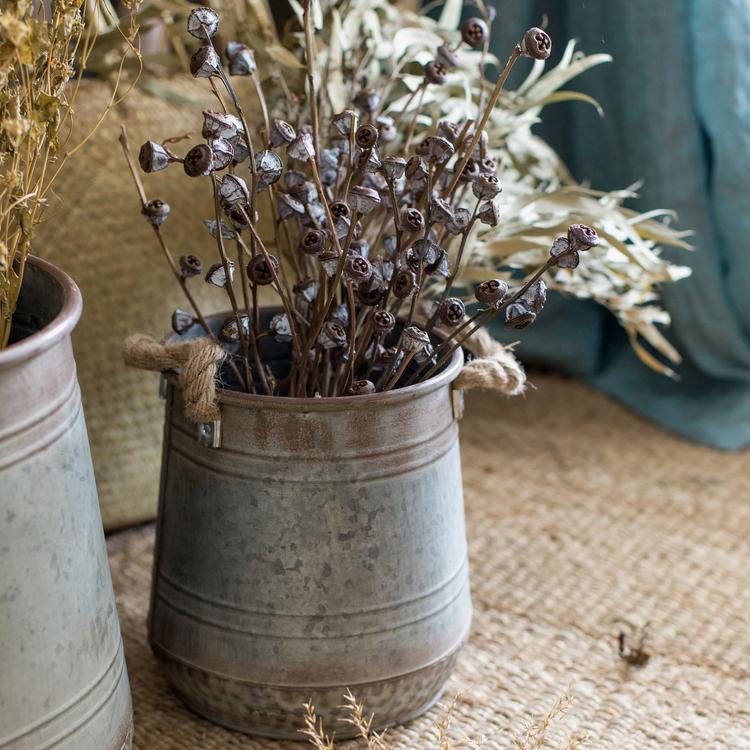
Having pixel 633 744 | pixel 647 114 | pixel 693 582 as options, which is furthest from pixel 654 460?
pixel 633 744

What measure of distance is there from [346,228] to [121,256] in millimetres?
377

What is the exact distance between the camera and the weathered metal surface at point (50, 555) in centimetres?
65

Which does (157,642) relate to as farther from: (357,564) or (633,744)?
(633,744)

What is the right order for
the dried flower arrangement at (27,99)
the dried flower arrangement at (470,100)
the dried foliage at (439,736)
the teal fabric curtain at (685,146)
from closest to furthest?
the dried flower arrangement at (27,99) → the dried foliage at (439,736) → the dried flower arrangement at (470,100) → the teal fabric curtain at (685,146)

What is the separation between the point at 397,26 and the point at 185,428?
0.46m

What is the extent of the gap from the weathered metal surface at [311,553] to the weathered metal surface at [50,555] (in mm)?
89

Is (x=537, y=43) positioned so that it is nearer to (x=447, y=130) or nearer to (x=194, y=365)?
(x=447, y=130)

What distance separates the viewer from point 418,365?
858 millimetres

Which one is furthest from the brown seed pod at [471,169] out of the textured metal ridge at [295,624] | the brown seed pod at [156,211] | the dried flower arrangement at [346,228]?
the textured metal ridge at [295,624]

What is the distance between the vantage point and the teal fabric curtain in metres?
1.30

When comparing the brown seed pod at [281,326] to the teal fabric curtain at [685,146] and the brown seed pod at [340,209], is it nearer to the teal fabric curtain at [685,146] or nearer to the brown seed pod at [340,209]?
the brown seed pod at [340,209]

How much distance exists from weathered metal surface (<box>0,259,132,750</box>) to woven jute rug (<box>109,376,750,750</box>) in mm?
166

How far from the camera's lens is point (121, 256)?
106 cm

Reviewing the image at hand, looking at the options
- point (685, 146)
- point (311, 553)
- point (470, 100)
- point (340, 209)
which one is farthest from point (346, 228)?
point (685, 146)
